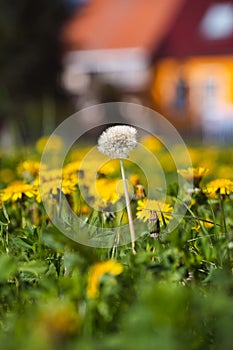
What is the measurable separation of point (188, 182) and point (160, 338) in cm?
117

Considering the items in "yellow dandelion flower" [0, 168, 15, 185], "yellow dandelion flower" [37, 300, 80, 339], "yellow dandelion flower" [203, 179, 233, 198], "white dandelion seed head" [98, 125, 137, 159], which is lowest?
"yellow dandelion flower" [37, 300, 80, 339]

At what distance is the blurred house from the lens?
29.0 metres

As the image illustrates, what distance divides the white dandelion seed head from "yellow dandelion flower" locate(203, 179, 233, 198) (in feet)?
1.01

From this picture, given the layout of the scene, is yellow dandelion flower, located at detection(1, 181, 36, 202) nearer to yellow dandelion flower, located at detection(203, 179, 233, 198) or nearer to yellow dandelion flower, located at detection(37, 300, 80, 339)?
yellow dandelion flower, located at detection(203, 179, 233, 198)

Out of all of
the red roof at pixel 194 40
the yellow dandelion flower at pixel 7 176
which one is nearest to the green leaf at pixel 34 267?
the yellow dandelion flower at pixel 7 176

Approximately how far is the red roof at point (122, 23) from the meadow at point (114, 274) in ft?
86.0

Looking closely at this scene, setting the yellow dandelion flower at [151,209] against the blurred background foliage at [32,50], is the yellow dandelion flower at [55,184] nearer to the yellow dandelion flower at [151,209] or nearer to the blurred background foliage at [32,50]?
the yellow dandelion flower at [151,209]

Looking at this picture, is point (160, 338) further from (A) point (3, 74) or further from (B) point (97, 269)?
(A) point (3, 74)

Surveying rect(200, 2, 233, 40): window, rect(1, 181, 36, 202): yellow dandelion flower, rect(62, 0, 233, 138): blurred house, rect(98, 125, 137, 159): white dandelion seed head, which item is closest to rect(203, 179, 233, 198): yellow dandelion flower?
rect(98, 125, 137, 159): white dandelion seed head

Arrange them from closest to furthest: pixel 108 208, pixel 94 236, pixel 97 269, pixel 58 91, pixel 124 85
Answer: pixel 97 269 < pixel 94 236 < pixel 108 208 < pixel 58 91 < pixel 124 85

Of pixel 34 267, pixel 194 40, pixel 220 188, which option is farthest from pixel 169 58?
pixel 34 267

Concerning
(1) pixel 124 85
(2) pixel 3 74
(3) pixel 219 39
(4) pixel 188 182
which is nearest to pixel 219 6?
(3) pixel 219 39

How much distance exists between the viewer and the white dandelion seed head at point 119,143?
1.74 m

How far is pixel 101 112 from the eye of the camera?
2667 cm
